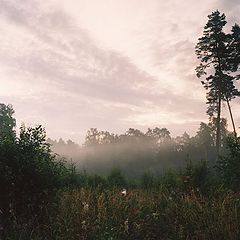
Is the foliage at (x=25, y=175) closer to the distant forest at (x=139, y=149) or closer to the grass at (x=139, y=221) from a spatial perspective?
the grass at (x=139, y=221)

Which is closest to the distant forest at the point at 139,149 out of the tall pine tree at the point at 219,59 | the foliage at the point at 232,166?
the tall pine tree at the point at 219,59

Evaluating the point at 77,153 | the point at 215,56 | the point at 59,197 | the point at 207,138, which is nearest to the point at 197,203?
the point at 59,197

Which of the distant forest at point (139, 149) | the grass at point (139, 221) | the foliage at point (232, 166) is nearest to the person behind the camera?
A: the grass at point (139, 221)

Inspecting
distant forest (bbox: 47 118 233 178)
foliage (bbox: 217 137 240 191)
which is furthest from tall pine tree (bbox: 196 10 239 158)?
distant forest (bbox: 47 118 233 178)

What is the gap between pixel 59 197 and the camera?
9.53 metres

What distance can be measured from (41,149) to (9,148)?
0.83m

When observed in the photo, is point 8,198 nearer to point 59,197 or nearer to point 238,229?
point 59,197

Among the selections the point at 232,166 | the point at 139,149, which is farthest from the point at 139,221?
the point at 139,149

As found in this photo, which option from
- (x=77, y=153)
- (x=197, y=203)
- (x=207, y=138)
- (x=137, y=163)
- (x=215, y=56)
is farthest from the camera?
(x=77, y=153)

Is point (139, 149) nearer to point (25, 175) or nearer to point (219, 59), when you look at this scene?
point (219, 59)

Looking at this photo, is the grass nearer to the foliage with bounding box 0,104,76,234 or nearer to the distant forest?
the foliage with bounding box 0,104,76,234

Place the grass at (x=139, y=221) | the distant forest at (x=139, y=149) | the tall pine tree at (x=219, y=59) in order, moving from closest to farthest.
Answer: the grass at (x=139, y=221), the tall pine tree at (x=219, y=59), the distant forest at (x=139, y=149)

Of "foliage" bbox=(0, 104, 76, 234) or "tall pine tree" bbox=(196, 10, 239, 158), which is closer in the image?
"foliage" bbox=(0, 104, 76, 234)

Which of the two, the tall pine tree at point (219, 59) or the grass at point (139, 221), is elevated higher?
the tall pine tree at point (219, 59)
